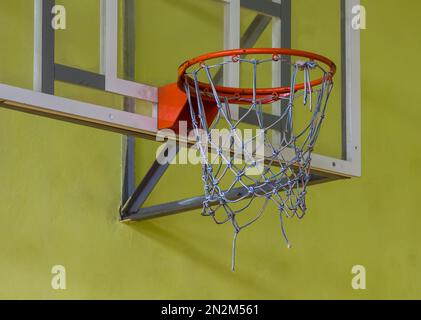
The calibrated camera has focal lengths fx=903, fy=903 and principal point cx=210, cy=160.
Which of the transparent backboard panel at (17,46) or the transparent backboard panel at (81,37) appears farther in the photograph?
the transparent backboard panel at (81,37)

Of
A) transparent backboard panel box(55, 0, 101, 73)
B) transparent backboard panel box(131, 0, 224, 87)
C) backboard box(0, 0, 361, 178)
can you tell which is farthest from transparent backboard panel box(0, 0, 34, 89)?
transparent backboard panel box(131, 0, 224, 87)

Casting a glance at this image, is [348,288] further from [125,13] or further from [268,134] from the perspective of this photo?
[125,13]

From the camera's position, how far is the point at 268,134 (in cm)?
334

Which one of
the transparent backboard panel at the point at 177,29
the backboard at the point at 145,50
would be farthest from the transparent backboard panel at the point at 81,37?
the transparent backboard panel at the point at 177,29

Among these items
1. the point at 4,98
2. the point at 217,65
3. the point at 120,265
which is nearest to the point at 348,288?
the point at 120,265

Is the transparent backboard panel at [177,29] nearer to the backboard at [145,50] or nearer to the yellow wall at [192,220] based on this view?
the backboard at [145,50]

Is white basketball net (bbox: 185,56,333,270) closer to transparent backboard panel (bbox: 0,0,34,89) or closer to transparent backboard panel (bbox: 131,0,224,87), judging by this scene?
transparent backboard panel (bbox: 131,0,224,87)

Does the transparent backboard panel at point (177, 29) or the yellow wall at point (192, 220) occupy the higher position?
the transparent backboard panel at point (177, 29)

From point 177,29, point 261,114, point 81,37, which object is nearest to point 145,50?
point 177,29

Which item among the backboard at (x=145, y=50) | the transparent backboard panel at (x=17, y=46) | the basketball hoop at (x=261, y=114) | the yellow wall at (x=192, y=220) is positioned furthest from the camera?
the yellow wall at (x=192, y=220)

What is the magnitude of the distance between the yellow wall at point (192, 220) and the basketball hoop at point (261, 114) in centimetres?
32

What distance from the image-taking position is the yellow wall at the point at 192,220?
3750mm

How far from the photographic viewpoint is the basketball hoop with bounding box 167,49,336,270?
3.12 m

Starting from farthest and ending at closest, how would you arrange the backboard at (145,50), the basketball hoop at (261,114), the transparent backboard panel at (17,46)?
the basketball hoop at (261,114) → the backboard at (145,50) → the transparent backboard panel at (17,46)
